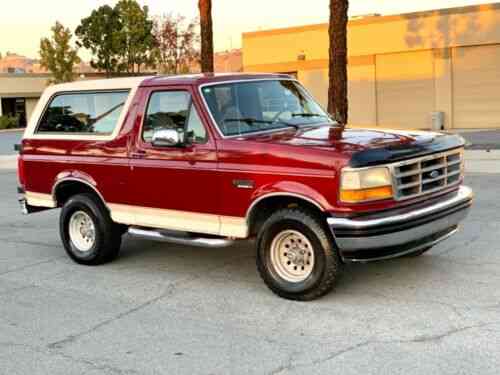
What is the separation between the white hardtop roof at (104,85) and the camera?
7.63 m

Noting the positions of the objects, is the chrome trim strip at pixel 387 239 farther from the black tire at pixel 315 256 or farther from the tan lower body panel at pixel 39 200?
the tan lower body panel at pixel 39 200

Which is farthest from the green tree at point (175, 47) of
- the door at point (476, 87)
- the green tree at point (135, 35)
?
the door at point (476, 87)

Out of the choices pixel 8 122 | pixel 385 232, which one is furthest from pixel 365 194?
pixel 8 122

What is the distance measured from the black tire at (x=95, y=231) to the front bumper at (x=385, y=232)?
116 inches

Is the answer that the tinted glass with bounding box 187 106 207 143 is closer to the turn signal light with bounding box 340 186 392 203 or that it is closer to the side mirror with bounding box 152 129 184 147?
the side mirror with bounding box 152 129 184 147

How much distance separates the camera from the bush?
57.0 metres

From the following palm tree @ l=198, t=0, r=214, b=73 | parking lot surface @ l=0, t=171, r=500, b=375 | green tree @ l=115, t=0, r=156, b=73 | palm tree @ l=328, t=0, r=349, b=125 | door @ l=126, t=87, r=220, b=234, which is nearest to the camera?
parking lot surface @ l=0, t=171, r=500, b=375

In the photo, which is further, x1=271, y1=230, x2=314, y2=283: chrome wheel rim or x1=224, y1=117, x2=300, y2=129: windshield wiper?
x1=224, y1=117, x2=300, y2=129: windshield wiper

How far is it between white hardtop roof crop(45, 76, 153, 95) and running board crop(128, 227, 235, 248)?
60.3 inches

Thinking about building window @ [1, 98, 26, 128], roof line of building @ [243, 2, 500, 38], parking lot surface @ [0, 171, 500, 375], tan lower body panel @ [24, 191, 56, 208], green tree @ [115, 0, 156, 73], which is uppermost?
green tree @ [115, 0, 156, 73]

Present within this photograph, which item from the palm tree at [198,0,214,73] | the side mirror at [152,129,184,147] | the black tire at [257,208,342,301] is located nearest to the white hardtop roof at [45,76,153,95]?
the side mirror at [152,129,184,147]

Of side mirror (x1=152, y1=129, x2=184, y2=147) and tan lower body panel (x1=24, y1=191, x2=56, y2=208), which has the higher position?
side mirror (x1=152, y1=129, x2=184, y2=147)

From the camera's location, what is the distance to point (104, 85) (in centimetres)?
791

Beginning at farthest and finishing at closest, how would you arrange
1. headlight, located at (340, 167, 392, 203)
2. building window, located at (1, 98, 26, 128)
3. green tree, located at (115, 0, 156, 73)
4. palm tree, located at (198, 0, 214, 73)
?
1. building window, located at (1, 98, 26, 128)
2. green tree, located at (115, 0, 156, 73)
3. palm tree, located at (198, 0, 214, 73)
4. headlight, located at (340, 167, 392, 203)
